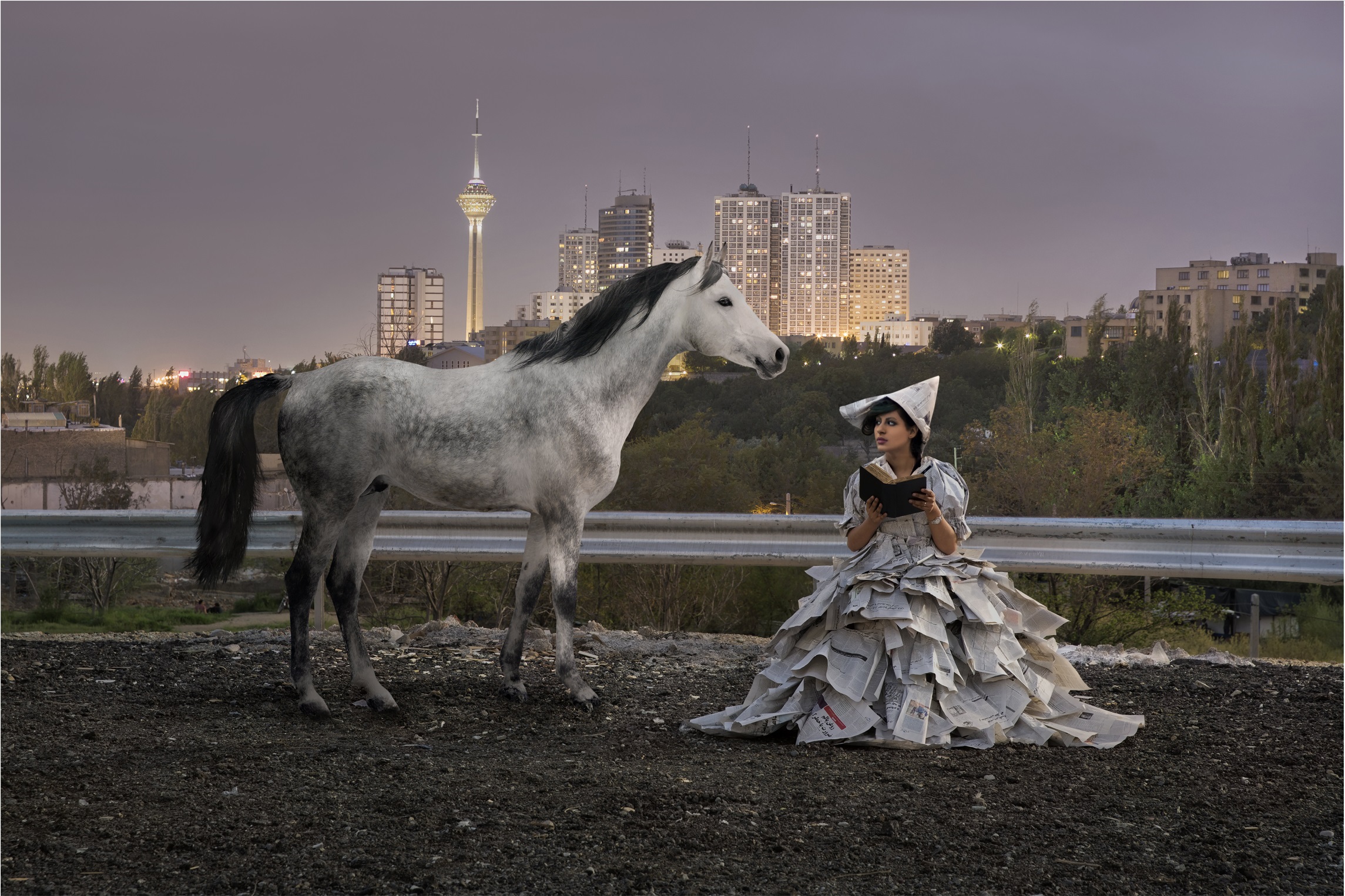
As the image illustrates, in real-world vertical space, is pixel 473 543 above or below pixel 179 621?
above

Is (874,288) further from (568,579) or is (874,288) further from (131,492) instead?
(568,579)

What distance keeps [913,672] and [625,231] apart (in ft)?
92.7

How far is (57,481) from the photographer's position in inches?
881

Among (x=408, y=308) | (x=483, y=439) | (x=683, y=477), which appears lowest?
(x=683, y=477)

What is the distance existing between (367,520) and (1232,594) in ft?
73.1

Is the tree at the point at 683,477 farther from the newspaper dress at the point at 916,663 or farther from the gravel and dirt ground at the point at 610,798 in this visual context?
the newspaper dress at the point at 916,663

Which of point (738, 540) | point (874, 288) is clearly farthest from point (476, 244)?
point (738, 540)

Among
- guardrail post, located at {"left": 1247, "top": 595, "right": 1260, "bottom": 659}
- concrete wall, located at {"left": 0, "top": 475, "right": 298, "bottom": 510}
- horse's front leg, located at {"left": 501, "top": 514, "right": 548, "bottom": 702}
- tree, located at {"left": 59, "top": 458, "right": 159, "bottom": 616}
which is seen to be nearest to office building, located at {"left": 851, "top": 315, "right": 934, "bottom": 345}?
concrete wall, located at {"left": 0, "top": 475, "right": 298, "bottom": 510}

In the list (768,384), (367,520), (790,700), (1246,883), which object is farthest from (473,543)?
(768,384)

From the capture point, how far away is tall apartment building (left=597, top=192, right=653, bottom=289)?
29.4m

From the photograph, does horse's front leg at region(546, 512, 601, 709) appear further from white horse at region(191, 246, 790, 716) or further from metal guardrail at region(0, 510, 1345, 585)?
metal guardrail at region(0, 510, 1345, 585)

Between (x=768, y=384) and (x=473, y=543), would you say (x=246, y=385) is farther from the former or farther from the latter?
(x=768, y=384)

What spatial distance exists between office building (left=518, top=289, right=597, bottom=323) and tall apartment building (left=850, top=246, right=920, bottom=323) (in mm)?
44977

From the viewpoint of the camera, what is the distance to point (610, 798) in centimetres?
371
